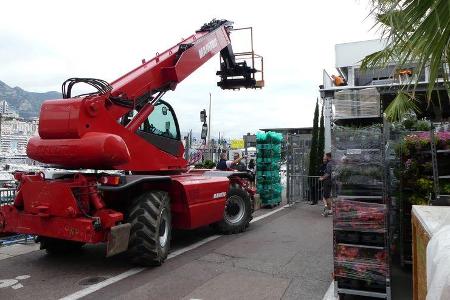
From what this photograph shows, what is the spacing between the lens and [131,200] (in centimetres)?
710

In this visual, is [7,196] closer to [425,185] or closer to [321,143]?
[425,185]

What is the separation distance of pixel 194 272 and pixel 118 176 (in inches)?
73.0

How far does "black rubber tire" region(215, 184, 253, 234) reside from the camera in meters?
9.49

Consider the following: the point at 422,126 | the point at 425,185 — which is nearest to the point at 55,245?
the point at 425,185

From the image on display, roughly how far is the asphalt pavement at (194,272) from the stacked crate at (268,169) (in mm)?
4742

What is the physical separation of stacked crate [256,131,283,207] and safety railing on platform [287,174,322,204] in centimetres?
59

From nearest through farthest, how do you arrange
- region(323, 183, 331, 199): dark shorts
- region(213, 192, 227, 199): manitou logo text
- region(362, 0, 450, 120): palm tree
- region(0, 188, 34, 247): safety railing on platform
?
region(362, 0, 450, 120): palm tree → region(0, 188, 34, 247): safety railing on platform → region(213, 192, 227, 199): manitou logo text → region(323, 183, 331, 199): dark shorts

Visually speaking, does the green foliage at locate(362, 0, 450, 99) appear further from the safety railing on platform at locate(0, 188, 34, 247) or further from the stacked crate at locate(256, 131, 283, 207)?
the stacked crate at locate(256, 131, 283, 207)

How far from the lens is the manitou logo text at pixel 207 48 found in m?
9.23

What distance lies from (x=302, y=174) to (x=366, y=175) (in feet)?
32.6

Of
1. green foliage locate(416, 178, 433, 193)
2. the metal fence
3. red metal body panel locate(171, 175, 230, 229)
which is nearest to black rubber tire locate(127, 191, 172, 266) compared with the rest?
red metal body panel locate(171, 175, 230, 229)

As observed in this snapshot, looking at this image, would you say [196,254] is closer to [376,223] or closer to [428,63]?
[376,223]

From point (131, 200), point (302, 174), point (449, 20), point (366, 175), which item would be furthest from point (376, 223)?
point (302, 174)

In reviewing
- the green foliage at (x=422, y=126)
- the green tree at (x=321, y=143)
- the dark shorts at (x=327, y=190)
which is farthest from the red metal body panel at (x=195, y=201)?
the green tree at (x=321, y=143)
